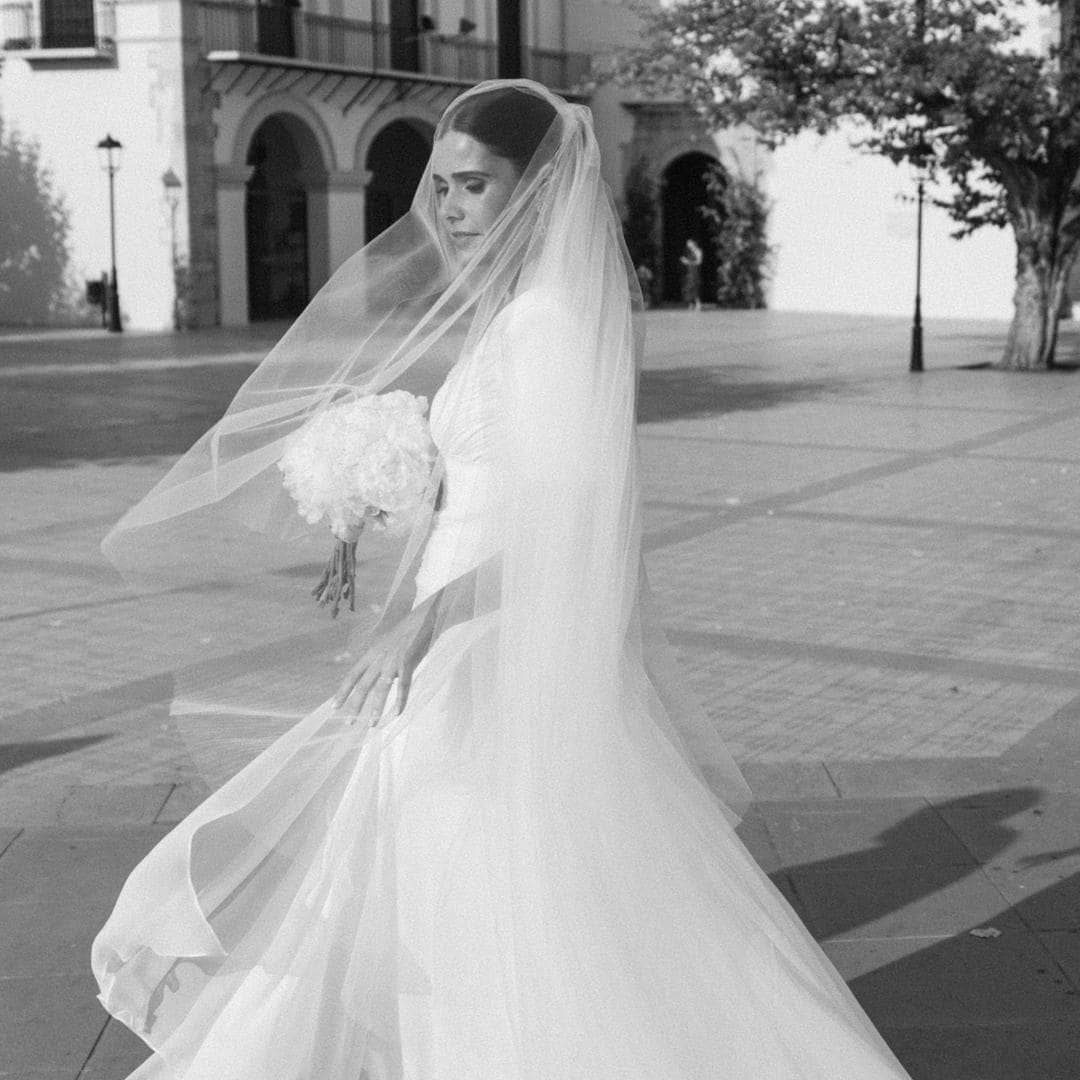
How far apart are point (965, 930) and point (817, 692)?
2250mm

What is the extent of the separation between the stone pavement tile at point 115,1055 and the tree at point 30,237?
27.9 metres

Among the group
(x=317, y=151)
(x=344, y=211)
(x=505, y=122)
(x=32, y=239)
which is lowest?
(x=32, y=239)

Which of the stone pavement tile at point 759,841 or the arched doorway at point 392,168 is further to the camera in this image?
the arched doorway at point 392,168

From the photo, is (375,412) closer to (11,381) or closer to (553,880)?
(553,880)

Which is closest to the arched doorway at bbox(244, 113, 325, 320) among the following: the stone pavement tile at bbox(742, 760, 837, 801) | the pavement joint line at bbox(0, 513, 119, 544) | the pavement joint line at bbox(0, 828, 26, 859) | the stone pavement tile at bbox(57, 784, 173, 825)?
the pavement joint line at bbox(0, 513, 119, 544)

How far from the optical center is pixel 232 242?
29.6 meters

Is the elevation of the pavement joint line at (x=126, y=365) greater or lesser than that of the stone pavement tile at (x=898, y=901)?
greater

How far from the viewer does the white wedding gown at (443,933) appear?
2.80m

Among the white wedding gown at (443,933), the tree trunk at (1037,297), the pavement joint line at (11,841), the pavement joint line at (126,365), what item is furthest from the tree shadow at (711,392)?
the white wedding gown at (443,933)

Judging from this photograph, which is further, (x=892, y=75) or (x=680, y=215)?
(x=680, y=215)

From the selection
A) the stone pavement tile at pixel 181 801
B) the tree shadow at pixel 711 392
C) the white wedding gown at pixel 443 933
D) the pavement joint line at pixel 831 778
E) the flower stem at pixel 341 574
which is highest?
the flower stem at pixel 341 574

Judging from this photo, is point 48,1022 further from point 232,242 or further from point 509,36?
point 509,36

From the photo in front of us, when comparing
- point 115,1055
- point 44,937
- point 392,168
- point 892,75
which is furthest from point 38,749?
point 392,168

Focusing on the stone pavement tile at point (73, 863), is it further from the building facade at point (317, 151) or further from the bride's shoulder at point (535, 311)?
the building facade at point (317, 151)
